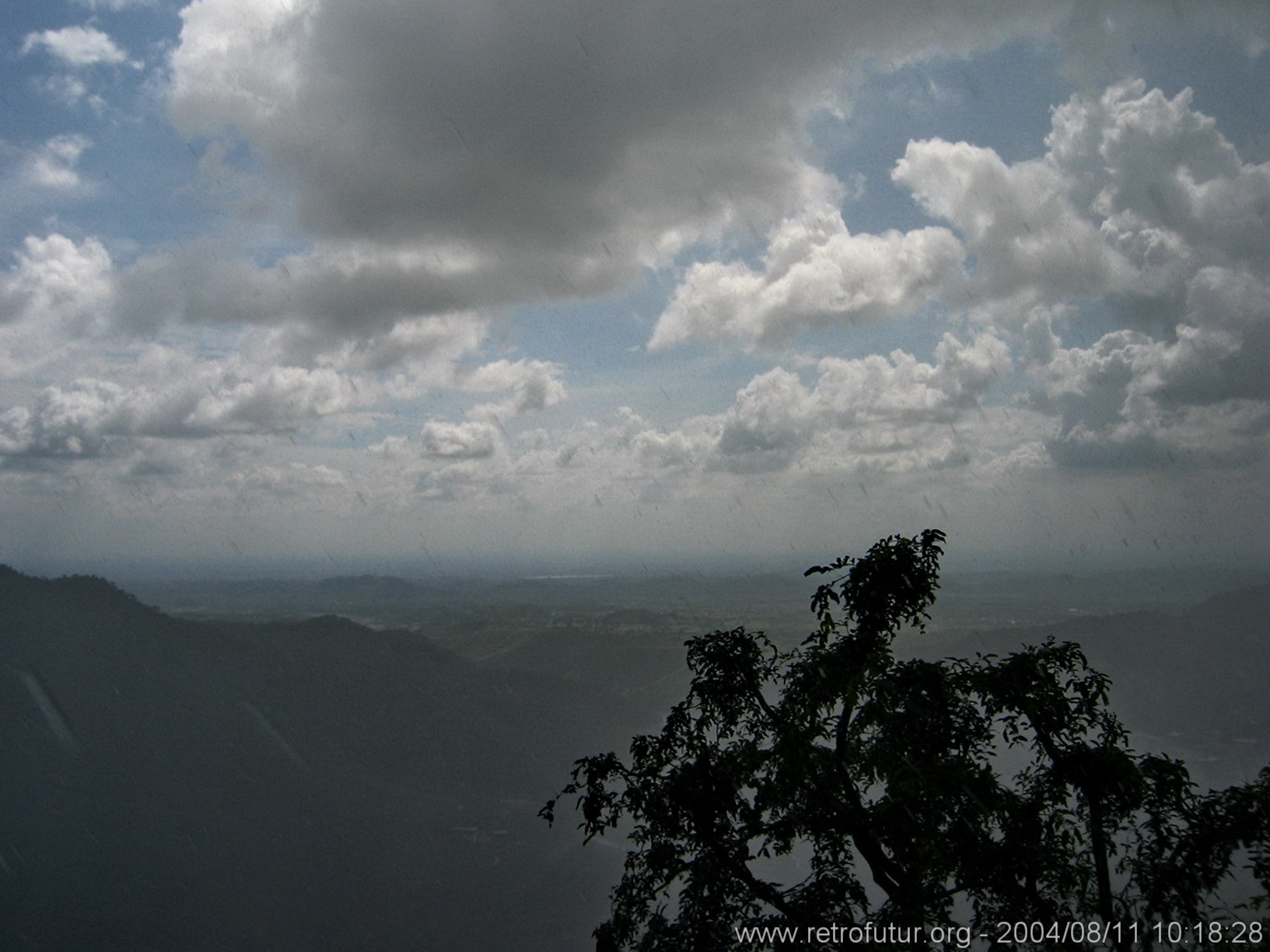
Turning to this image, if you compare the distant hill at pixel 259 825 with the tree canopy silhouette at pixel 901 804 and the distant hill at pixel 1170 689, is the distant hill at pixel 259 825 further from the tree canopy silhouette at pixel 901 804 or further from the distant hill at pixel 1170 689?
the tree canopy silhouette at pixel 901 804

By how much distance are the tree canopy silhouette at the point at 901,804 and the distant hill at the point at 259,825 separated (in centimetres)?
12254

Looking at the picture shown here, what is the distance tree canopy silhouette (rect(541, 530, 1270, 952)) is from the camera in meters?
8.09

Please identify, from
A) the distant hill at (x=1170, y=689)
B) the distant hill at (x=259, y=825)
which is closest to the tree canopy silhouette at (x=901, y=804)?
the distant hill at (x=259, y=825)

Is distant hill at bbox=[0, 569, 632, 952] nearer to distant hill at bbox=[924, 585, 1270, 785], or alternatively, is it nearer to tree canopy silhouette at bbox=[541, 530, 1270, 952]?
distant hill at bbox=[924, 585, 1270, 785]

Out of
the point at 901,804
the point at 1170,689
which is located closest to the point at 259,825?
the point at 901,804

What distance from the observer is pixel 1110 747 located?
28.9ft

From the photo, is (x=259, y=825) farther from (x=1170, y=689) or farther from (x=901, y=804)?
(x=1170, y=689)

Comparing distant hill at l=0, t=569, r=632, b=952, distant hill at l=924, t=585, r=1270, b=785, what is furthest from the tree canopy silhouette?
distant hill at l=924, t=585, r=1270, b=785

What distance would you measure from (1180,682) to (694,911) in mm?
238854

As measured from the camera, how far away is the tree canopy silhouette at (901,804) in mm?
8094

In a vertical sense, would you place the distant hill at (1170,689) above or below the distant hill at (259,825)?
above

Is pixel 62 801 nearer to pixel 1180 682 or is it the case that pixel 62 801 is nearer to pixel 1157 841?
pixel 1157 841

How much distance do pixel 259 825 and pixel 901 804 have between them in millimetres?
182466

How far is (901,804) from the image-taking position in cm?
764
